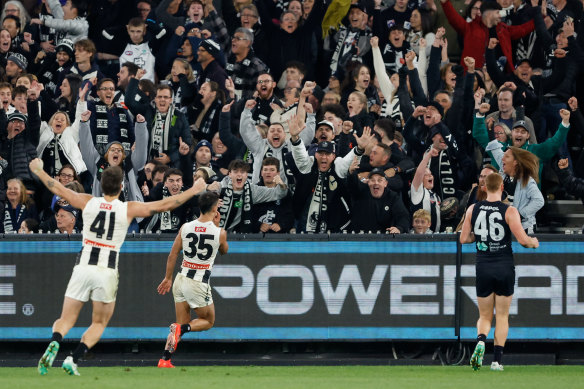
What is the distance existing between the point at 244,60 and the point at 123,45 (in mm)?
2736

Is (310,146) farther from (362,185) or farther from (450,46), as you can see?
(450,46)

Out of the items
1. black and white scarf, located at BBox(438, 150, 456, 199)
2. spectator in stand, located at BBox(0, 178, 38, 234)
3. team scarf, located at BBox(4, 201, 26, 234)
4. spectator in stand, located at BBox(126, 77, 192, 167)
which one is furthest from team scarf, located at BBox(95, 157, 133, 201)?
black and white scarf, located at BBox(438, 150, 456, 199)

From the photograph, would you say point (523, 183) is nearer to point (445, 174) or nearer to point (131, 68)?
point (445, 174)

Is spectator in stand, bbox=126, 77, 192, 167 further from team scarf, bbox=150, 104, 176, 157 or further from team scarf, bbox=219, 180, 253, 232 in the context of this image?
team scarf, bbox=219, 180, 253, 232

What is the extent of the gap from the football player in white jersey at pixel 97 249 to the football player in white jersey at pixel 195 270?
1129 millimetres

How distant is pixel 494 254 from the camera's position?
1213 centimetres

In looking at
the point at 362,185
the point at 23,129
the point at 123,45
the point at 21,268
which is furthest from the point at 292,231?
the point at 123,45

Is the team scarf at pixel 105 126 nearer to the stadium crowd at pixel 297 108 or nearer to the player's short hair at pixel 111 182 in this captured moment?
the stadium crowd at pixel 297 108

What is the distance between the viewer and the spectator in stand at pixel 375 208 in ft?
47.7

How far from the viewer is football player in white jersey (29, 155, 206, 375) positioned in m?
11.2

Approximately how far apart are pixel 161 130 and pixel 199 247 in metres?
4.86

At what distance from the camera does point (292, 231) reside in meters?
14.1

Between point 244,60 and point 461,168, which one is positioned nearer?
point 461,168

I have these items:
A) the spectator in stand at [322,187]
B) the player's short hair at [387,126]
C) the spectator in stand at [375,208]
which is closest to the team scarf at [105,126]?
the spectator in stand at [322,187]
